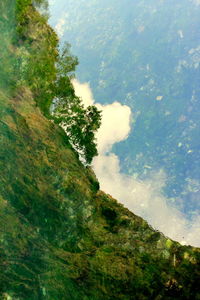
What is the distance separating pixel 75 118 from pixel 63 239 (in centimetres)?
3449

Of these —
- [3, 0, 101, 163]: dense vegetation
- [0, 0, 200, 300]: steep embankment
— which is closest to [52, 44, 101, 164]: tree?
[3, 0, 101, 163]: dense vegetation

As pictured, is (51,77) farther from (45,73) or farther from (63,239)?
(63,239)

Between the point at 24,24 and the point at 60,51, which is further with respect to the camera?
the point at 60,51

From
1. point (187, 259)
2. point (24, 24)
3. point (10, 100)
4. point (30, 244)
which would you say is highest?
point (24, 24)

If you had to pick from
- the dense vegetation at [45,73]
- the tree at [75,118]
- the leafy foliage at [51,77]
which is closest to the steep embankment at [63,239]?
the dense vegetation at [45,73]

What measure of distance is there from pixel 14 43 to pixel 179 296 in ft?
183

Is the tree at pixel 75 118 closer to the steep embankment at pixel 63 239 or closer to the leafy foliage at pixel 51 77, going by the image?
the leafy foliage at pixel 51 77

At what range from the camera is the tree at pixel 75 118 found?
6975cm

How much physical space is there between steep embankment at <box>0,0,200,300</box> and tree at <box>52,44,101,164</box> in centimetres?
1374

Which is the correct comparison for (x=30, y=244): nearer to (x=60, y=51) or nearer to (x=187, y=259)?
(x=187, y=259)

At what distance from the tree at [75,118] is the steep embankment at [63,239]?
13742mm

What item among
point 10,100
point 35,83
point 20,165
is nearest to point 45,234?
point 20,165

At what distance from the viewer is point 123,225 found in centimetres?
5134

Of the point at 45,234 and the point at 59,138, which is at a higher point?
the point at 59,138
